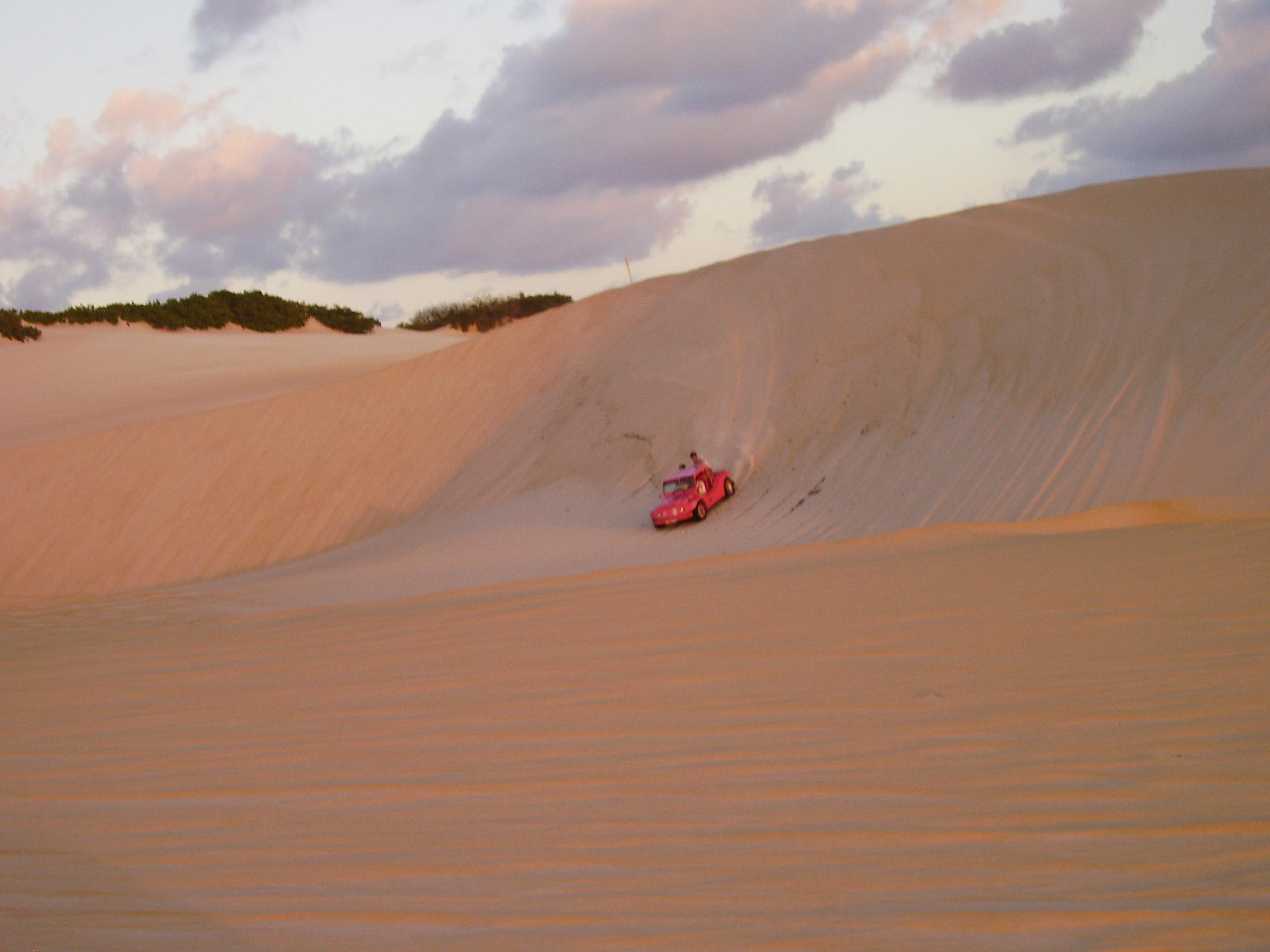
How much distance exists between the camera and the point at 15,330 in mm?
40531

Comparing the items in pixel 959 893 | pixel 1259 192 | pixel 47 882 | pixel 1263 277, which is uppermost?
pixel 1259 192

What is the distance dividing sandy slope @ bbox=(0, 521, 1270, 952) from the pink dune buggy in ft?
27.9

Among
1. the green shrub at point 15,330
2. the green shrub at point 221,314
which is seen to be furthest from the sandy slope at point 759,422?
the green shrub at point 221,314

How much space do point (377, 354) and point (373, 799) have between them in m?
35.0

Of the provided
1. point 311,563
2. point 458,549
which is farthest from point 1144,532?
point 311,563

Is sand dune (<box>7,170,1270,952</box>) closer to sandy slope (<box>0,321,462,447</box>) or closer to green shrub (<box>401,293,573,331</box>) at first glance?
sandy slope (<box>0,321,462,447</box>)

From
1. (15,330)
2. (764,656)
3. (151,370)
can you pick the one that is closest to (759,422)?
(764,656)

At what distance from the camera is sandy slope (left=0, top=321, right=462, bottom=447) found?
89.7 feet

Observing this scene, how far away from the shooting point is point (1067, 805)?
3.46 metres

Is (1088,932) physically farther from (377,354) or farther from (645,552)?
(377,354)

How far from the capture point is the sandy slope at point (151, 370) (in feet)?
89.7

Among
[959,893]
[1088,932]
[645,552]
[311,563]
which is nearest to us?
[1088,932]

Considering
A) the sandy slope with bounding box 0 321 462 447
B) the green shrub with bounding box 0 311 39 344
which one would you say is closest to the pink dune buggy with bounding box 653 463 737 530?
the sandy slope with bounding box 0 321 462 447

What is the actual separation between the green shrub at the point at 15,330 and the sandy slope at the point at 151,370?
0.39m
